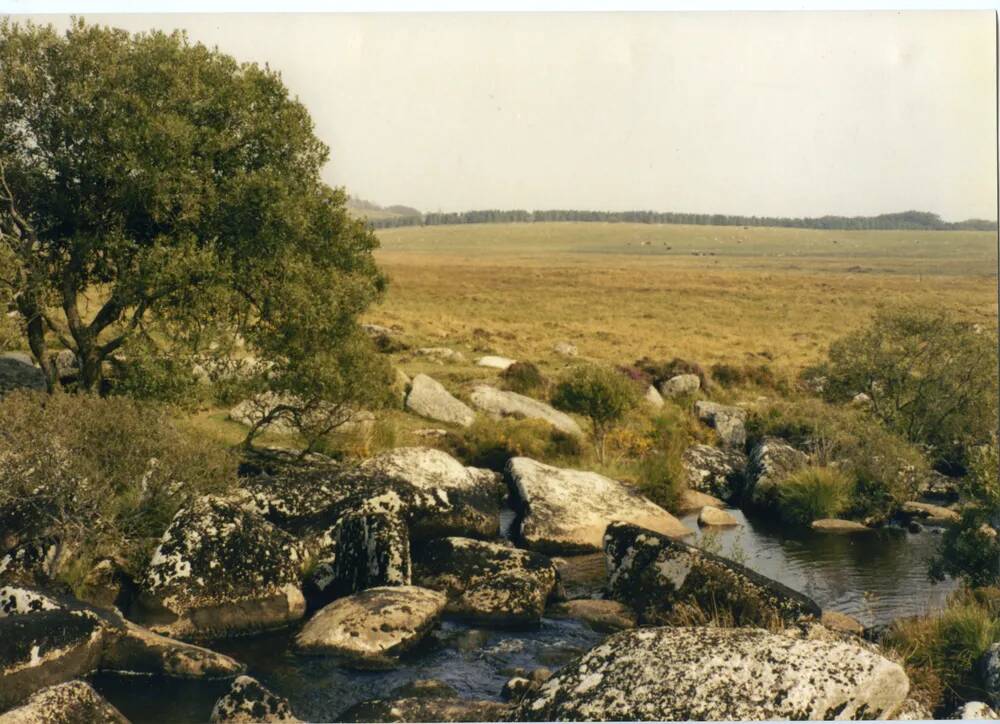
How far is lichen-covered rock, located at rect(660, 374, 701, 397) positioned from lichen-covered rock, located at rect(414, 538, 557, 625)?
21.0 meters

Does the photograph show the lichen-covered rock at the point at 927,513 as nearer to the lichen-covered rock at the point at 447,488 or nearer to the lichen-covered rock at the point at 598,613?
the lichen-covered rock at the point at 447,488

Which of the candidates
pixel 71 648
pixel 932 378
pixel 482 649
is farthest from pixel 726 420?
pixel 71 648

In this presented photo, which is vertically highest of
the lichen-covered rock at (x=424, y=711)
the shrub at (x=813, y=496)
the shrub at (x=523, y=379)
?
the shrub at (x=523, y=379)

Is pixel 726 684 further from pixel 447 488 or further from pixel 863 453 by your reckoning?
pixel 863 453

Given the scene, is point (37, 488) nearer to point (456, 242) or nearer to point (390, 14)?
point (390, 14)

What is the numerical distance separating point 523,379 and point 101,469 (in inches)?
833

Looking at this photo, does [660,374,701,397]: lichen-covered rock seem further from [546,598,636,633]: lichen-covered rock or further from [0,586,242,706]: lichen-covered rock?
[0,586,242,706]: lichen-covered rock

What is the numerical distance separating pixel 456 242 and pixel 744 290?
76343 mm

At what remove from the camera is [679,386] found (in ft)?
129

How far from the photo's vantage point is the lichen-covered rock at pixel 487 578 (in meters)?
17.7

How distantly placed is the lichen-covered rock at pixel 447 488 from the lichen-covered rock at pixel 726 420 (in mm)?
10644

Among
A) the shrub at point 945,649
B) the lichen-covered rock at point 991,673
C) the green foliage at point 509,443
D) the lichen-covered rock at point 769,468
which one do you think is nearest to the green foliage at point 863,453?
the lichen-covered rock at point 769,468

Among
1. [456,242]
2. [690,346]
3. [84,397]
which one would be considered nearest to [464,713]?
[84,397]

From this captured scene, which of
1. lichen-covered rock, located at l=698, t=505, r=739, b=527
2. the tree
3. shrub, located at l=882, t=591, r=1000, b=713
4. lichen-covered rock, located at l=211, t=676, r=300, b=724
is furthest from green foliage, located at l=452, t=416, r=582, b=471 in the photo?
lichen-covered rock, located at l=211, t=676, r=300, b=724
